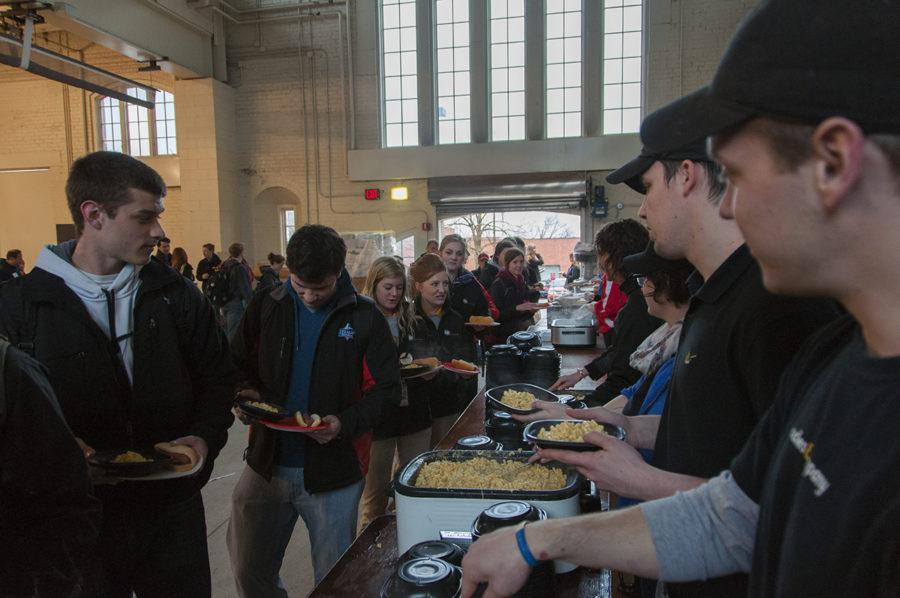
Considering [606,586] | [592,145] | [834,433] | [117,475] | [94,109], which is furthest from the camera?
[94,109]

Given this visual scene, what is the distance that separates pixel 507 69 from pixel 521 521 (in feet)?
35.4

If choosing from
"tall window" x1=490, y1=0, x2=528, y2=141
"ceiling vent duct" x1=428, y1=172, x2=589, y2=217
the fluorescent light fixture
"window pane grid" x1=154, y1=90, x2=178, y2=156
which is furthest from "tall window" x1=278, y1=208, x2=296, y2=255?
the fluorescent light fixture

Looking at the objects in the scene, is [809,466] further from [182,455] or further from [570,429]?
[182,455]

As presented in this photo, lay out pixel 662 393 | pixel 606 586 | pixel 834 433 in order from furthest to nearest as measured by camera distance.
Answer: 1. pixel 662 393
2. pixel 606 586
3. pixel 834 433

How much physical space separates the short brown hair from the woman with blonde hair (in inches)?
53.6

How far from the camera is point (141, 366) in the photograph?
1872 millimetres

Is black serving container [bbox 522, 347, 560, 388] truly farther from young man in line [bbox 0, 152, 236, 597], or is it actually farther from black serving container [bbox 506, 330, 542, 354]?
young man in line [bbox 0, 152, 236, 597]

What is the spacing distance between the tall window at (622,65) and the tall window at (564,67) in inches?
19.4

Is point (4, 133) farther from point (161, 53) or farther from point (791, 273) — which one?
point (791, 273)

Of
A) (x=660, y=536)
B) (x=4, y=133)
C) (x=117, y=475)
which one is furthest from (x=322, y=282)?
(x=4, y=133)

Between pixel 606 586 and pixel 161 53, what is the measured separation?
35.4ft

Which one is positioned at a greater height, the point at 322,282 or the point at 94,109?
the point at 94,109

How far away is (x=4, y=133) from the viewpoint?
12195 mm

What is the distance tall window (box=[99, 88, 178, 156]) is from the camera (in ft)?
39.3
